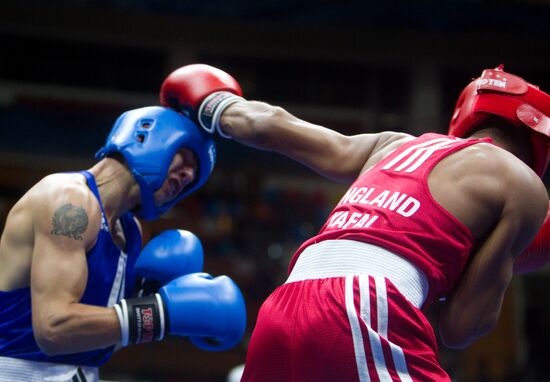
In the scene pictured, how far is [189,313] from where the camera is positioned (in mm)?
2359

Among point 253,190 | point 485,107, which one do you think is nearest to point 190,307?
point 485,107

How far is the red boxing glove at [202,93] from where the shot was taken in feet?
8.05

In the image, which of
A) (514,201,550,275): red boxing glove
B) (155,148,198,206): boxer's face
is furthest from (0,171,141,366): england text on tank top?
(514,201,550,275): red boxing glove

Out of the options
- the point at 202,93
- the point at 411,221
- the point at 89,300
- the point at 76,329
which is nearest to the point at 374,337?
the point at 411,221

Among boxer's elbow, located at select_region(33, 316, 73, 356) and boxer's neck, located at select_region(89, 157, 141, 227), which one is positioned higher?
boxer's neck, located at select_region(89, 157, 141, 227)

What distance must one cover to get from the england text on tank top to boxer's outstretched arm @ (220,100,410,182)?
0.61 m

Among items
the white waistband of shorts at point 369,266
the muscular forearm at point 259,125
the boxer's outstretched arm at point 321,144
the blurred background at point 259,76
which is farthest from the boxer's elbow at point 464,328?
the blurred background at point 259,76

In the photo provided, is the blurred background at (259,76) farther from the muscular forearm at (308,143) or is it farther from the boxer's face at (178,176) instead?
the muscular forearm at (308,143)

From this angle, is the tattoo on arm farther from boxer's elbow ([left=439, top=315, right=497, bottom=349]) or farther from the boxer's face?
boxer's elbow ([left=439, top=315, right=497, bottom=349])

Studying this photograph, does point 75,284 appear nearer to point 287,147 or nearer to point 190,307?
point 190,307

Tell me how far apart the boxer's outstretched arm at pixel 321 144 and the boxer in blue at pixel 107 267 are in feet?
1.71

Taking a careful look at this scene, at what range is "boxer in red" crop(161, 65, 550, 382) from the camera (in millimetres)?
1726

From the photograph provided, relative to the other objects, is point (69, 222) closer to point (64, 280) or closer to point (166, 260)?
point (64, 280)

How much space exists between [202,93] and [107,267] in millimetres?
629
